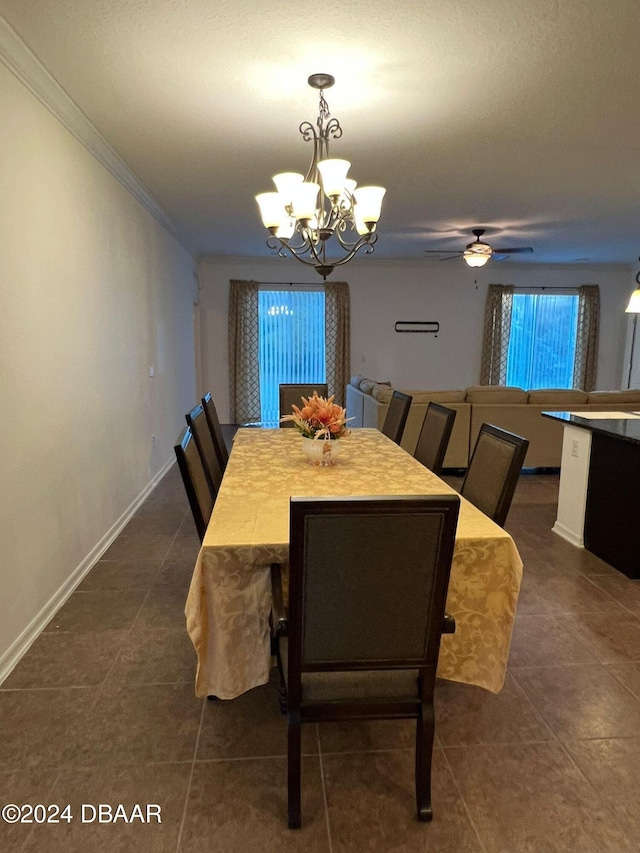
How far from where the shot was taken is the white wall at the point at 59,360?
216 cm

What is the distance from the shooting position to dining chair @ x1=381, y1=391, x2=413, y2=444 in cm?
350

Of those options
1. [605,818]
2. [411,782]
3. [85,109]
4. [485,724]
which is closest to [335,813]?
[411,782]

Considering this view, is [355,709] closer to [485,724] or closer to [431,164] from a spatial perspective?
[485,724]

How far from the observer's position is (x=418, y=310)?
8367 millimetres

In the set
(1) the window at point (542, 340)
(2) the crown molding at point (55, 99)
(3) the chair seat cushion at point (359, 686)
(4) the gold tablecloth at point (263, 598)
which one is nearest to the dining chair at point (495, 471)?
(4) the gold tablecloth at point (263, 598)

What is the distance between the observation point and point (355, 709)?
1.40 m

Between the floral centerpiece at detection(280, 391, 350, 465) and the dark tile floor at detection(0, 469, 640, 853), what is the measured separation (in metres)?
1.08

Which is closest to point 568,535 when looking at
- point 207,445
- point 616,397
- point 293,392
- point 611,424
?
point 611,424

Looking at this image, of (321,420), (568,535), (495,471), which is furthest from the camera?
(568,535)

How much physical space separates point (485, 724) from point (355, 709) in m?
0.76

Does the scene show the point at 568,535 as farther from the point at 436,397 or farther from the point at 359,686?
the point at 359,686

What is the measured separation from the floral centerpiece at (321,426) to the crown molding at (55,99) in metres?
1.90

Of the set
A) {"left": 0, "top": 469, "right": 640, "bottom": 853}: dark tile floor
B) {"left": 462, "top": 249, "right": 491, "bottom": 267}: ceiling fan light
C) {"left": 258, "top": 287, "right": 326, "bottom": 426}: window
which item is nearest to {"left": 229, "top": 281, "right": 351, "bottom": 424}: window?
{"left": 258, "top": 287, "right": 326, "bottom": 426}: window

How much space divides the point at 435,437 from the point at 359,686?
175cm
